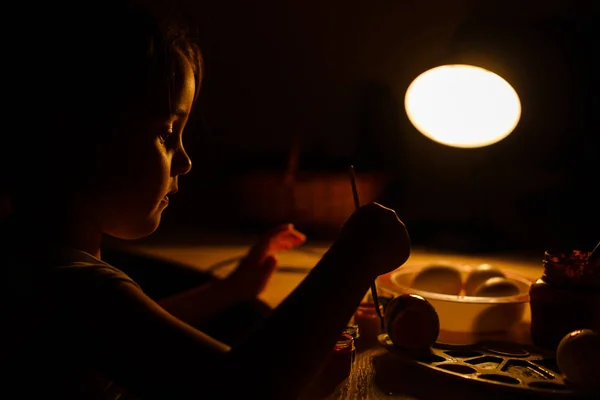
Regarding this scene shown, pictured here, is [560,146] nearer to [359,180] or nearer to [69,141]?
[359,180]

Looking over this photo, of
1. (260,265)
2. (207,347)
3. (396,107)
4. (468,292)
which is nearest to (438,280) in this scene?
(468,292)

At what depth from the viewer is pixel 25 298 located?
0.45m

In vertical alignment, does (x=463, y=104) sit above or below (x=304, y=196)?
above

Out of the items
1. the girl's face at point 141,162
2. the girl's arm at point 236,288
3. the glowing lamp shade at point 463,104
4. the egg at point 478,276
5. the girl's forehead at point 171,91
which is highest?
the glowing lamp shade at point 463,104

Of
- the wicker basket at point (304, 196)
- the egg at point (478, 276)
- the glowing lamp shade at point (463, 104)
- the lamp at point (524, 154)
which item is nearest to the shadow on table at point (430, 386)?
the egg at point (478, 276)

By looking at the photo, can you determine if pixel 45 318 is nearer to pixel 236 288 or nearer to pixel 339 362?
pixel 339 362

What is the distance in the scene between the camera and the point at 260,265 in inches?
37.2

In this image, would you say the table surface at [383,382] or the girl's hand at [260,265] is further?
the girl's hand at [260,265]

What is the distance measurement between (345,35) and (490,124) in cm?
96

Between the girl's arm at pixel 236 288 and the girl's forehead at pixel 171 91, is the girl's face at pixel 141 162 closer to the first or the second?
the girl's forehead at pixel 171 91

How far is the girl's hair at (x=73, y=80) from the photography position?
481 mm

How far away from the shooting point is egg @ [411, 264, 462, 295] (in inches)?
31.0

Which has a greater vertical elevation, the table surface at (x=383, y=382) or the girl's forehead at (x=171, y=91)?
the girl's forehead at (x=171, y=91)

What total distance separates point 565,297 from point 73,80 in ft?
1.85
